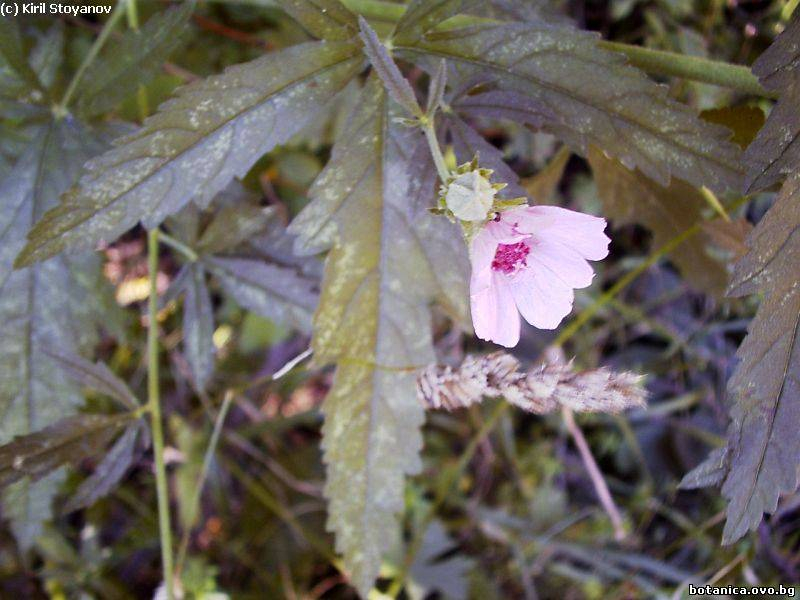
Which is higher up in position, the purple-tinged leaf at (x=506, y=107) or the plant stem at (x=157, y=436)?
the purple-tinged leaf at (x=506, y=107)

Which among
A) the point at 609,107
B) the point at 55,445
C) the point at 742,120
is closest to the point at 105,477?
the point at 55,445

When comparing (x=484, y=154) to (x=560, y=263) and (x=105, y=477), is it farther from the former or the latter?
(x=105, y=477)

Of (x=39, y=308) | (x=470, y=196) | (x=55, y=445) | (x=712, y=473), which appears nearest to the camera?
(x=470, y=196)

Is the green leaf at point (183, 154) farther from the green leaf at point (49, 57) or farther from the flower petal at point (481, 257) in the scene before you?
the green leaf at point (49, 57)

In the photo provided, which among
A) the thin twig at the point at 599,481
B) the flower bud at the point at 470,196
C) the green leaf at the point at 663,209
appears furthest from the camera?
the thin twig at the point at 599,481

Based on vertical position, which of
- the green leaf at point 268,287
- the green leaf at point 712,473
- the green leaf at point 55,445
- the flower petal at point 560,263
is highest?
the flower petal at point 560,263

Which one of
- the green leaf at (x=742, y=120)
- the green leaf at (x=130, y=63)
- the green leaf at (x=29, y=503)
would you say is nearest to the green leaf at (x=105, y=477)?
the green leaf at (x=29, y=503)
